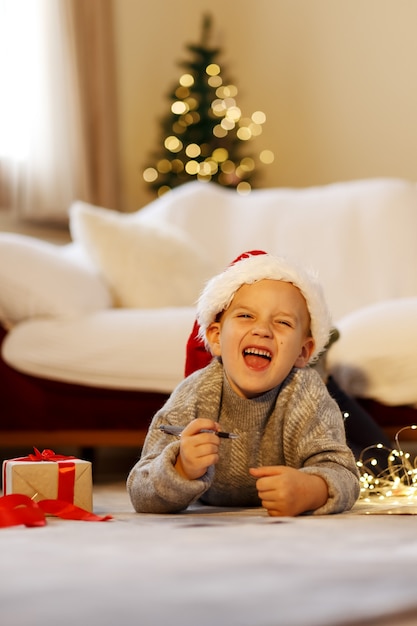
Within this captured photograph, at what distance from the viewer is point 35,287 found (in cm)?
266

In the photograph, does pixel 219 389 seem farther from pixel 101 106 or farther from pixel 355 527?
pixel 101 106

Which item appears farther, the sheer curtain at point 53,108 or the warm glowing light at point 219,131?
the warm glowing light at point 219,131

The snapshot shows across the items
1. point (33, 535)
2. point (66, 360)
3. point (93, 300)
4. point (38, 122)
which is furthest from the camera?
point (38, 122)

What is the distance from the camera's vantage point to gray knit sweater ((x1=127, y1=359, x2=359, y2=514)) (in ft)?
5.47

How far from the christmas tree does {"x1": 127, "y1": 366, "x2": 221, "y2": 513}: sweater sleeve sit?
2.88m

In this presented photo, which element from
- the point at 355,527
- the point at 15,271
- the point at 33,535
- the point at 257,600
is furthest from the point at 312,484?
the point at 15,271

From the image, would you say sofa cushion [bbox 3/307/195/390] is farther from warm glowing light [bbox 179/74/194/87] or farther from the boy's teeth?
warm glowing light [bbox 179/74/194/87]

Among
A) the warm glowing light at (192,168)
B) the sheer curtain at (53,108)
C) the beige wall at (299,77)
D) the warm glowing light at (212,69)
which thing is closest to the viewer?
the sheer curtain at (53,108)

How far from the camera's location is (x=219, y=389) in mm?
1746

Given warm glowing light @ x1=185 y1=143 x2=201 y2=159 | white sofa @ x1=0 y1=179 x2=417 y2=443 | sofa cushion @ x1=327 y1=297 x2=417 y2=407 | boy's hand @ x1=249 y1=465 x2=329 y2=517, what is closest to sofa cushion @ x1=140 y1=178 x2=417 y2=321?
white sofa @ x1=0 y1=179 x2=417 y2=443

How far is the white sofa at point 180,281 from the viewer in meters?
2.43

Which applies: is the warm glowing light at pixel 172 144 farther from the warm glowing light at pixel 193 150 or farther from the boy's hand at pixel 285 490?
the boy's hand at pixel 285 490

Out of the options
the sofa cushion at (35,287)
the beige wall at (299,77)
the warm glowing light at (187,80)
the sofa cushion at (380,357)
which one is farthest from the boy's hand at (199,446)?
the warm glowing light at (187,80)

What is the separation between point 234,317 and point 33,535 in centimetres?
55
